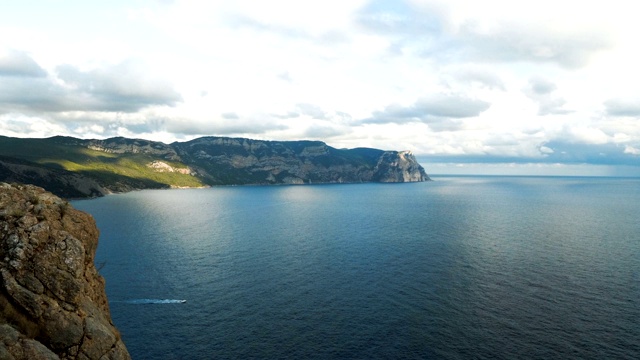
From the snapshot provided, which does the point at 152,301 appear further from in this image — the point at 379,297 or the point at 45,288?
the point at 45,288

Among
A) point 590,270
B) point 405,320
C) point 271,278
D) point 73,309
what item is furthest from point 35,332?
point 590,270

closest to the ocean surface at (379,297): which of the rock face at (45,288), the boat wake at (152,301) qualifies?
the boat wake at (152,301)

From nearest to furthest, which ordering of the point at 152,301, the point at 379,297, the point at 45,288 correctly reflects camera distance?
the point at 45,288, the point at 152,301, the point at 379,297

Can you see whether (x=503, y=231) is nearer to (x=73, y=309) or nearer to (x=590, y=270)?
(x=590, y=270)

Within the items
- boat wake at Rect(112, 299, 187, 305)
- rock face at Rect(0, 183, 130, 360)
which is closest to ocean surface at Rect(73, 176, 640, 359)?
boat wake at Rect(112, 299, 187, 305)

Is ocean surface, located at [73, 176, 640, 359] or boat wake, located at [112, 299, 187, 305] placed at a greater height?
ocean surface, located at [73, 176, 640, 359]

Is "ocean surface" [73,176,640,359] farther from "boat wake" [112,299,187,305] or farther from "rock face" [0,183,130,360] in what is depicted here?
"rock face" [0,183,130,360]

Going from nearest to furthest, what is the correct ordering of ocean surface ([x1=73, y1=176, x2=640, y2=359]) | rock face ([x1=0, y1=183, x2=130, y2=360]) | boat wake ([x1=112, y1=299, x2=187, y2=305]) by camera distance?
rock face ([x1=0, y1=183, x2=130, y2=360]) → ocean surface ([x1=73, y1=176, x2=640, y2=359]) → boat wake ([x1=112, y1=299, x2=187, y2=305])

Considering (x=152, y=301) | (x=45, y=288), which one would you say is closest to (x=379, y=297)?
(x=152, y=301)
